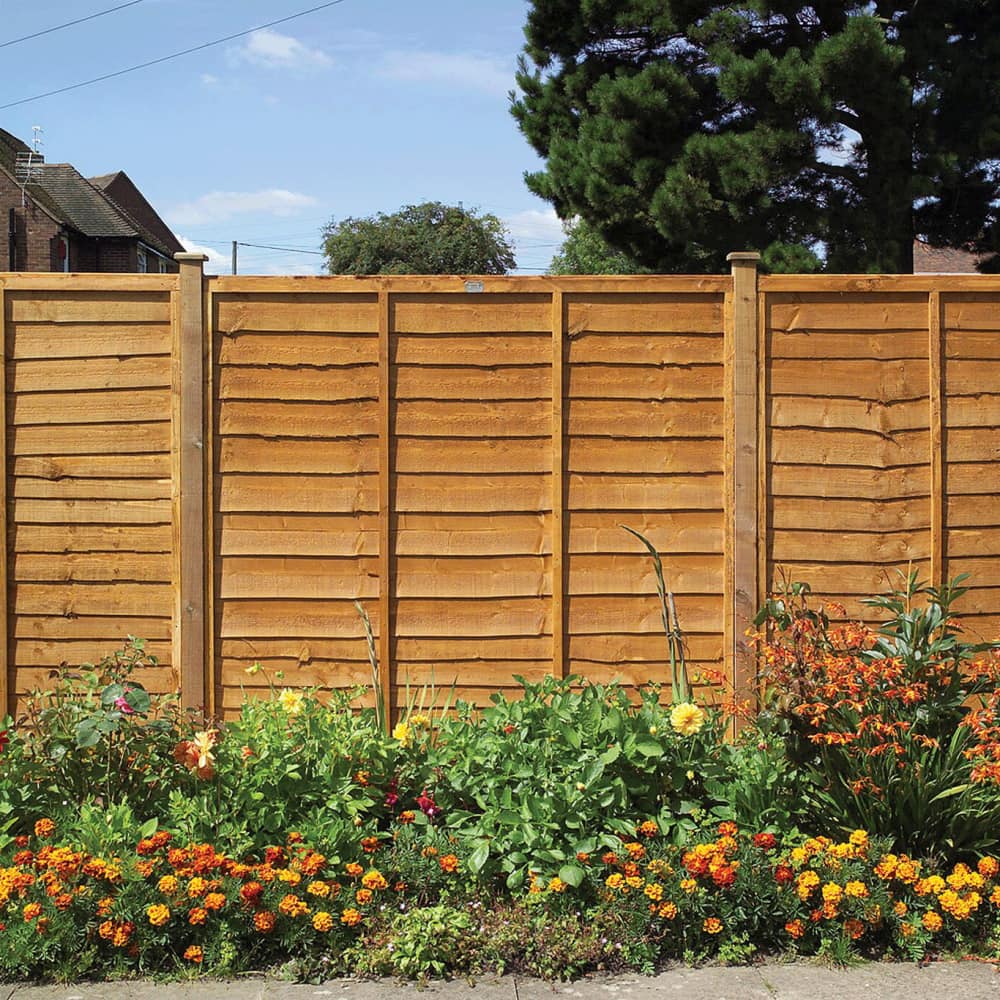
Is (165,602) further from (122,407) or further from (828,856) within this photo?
(828,856)

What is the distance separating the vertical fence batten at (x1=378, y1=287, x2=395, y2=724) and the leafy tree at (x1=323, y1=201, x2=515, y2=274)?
4262 centimetres

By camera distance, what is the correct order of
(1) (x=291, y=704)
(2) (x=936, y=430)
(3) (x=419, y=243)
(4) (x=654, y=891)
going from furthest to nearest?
(3) (x=419, y=243) < (2) (x=936, y=430) < (1) (x=291, y=704) < (4) (x=654, y=891)

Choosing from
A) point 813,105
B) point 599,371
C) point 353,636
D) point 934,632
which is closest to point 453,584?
point 353,636

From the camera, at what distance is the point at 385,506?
176 inches

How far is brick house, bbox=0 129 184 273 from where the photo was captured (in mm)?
29828

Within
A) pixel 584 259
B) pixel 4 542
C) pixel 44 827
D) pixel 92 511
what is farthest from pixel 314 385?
pixel 584 259

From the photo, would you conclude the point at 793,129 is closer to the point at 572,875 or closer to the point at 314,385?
the point at 314,385

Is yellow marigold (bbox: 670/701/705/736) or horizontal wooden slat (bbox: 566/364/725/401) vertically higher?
horizontal wooden slat (bbox: 566/364/725/401)

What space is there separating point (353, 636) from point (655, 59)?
10174mm

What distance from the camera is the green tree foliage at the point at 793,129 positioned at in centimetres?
1105

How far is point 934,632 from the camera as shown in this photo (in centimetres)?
369

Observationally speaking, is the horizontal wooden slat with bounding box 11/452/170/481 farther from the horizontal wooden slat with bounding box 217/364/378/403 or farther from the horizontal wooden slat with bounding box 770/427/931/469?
the horizontal wooden slat with bounding box 770/427/931/469

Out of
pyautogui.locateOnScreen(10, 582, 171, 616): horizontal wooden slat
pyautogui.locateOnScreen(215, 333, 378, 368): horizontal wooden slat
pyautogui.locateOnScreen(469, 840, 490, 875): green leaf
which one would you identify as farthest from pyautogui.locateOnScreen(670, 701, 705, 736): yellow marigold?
pyautogui.locateOnScreen(10, 582, 171, 616): horizontal wooden slat

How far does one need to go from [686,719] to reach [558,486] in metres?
1.28
